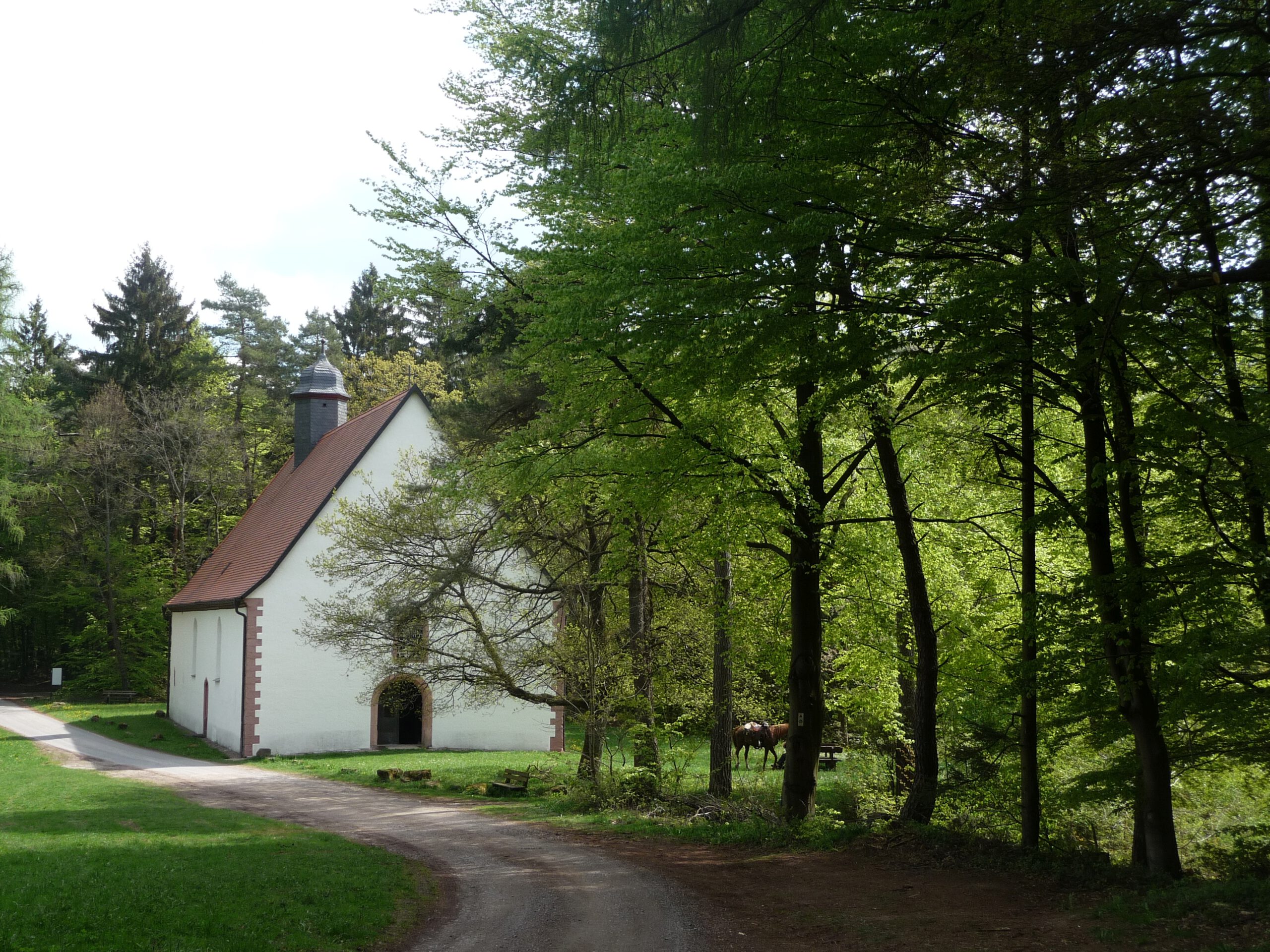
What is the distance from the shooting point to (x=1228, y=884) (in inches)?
292

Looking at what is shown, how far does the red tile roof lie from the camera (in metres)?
27.1

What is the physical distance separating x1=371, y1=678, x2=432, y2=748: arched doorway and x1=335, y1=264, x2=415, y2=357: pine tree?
31.6 m

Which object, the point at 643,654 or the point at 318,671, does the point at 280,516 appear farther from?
the point at 643,654

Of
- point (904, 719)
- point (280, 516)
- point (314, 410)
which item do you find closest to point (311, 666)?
point (280, 516)

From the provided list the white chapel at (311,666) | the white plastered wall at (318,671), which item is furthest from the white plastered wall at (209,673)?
the white plastered wall at (318,671)

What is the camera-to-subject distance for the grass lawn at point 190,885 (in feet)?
24.1

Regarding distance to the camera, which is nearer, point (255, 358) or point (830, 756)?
point (830, 756)

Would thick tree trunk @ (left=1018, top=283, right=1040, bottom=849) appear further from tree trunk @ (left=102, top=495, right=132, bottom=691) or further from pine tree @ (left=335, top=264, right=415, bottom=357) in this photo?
pine tree @ (left=335, top=264, right=415, bottom=357)

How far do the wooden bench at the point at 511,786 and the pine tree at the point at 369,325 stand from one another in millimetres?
40597

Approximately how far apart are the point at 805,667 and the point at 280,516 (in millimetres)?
20958

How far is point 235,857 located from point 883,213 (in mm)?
9258

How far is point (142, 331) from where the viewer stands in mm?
47969

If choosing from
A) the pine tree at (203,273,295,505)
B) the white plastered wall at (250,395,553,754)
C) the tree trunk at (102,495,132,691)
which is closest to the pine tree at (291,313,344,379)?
the pine tree at (203,273,295,505)

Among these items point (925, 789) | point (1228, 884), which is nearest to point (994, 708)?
point (925, 789)
